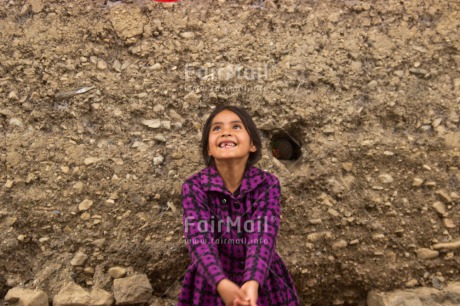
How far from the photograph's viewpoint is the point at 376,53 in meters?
2.29

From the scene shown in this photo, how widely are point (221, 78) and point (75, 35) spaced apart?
73 centimetres

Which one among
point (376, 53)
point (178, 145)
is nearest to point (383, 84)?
point (376, 53)

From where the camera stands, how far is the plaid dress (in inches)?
58.7

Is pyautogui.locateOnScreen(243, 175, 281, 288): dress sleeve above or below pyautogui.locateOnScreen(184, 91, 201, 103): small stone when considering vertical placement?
below

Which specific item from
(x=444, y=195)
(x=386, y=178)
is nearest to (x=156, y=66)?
(x=386, y=178)

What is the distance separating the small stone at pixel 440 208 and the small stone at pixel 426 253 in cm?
18

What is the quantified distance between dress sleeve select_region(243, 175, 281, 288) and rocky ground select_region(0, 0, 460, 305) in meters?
0.54

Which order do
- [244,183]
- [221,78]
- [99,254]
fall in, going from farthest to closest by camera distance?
[221,78] → [99,254] → [244,183]

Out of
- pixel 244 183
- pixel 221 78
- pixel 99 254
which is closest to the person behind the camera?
pixel 244 183

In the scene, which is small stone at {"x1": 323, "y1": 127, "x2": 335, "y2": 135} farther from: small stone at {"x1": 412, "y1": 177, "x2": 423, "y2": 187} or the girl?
the girl

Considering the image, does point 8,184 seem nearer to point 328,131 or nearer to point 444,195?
point 328,131

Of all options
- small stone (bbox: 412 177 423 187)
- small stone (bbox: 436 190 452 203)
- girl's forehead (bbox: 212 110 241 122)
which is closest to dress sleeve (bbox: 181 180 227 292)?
girl's forehead (bbox: 212 110 241 122)

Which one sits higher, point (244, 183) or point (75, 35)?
point (75, 35)

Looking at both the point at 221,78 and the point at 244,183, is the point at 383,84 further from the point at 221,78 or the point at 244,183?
the point at 244,183
